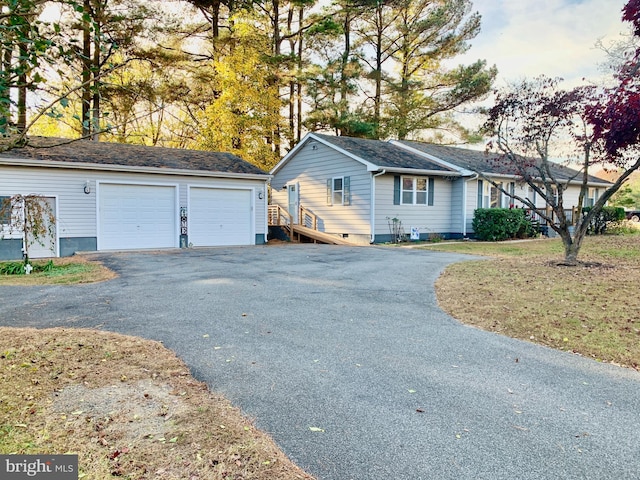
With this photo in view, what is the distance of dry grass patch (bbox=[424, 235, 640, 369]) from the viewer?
4875 mm

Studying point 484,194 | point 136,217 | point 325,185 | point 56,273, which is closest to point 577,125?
point 484,194

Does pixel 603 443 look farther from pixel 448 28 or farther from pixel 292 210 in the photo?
pixel 448 28

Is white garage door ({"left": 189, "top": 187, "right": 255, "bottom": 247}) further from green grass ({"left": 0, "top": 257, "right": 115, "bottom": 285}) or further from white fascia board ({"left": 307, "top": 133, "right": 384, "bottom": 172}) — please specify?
green grass ({"left": 0, "top": 257, "right": 115, "bottom": 285})

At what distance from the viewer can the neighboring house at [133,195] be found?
13.6 metres

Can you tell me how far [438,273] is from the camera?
31.0 feet

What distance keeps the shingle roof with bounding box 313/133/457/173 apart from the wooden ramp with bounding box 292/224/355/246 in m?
3.49

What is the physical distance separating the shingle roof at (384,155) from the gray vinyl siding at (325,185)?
440 millimetres

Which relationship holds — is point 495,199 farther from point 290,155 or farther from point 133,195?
point 133,195

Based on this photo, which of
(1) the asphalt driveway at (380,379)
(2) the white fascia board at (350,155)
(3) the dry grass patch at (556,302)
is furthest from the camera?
(2) the white fascia board at (350,155)

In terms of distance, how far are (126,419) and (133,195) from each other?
44.5 feet

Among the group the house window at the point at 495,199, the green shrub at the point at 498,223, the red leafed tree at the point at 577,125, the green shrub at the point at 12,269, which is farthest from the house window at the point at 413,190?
the green shrub at the point at 12,269

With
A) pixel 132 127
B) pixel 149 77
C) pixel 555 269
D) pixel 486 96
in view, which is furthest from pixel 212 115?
pixel 555 269

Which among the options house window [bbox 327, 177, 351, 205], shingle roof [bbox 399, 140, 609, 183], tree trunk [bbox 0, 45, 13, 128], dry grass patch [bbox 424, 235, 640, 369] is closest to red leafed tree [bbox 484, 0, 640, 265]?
dry grass patch [bbox 424, 235, 640, 369]

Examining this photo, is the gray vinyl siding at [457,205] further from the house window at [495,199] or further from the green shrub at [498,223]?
the house window at [495,199]
